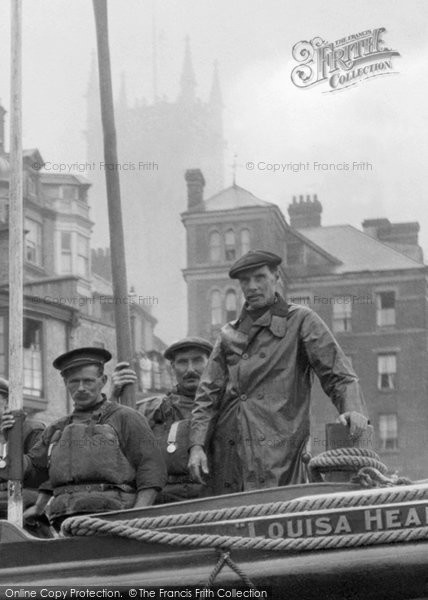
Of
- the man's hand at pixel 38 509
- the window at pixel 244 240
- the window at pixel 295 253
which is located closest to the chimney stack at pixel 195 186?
the window at pixel 244 240

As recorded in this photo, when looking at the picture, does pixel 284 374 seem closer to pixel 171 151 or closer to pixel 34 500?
pixel 34 500

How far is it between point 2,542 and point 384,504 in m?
1.92

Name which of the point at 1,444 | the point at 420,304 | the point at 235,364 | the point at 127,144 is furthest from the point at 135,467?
the point at 127,144

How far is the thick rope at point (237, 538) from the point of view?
16.2 feet

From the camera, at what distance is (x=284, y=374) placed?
6.43m

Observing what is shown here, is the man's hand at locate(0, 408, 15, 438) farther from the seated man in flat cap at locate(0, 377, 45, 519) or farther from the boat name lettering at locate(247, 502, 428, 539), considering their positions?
the boat name lettering at locate(247, 502, 428, 539)

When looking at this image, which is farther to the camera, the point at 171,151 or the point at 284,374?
the point at 171,151

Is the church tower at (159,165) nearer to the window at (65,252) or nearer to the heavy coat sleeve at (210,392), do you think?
the window at (65,252)

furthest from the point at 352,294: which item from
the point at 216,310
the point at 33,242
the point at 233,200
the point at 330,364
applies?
the point at 330,364

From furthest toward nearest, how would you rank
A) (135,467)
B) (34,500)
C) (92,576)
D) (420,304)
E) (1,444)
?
(420,304) < (1,444) < (34,500) < (135,467) < (92,576)

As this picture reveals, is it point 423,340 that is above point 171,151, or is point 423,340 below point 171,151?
below

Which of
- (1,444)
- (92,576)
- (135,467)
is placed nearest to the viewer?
(92,576)

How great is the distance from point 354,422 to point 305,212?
44.5m

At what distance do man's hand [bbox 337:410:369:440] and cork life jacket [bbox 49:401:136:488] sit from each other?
1179 mm
